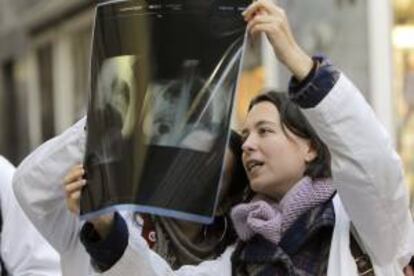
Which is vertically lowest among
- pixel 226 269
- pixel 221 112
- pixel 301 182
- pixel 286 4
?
pixel 286 4

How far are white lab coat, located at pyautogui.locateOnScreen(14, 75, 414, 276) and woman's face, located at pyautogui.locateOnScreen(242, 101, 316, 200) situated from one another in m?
0.15

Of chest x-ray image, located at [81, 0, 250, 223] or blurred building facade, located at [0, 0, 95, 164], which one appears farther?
blurred building facade, located at [0, 0, 95, 164]

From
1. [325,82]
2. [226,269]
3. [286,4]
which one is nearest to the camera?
[325,82]

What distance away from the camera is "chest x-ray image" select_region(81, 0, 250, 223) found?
2732 mm

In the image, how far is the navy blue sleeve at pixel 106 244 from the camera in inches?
109

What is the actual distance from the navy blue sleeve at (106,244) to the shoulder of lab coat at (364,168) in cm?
57

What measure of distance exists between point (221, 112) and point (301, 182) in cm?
32

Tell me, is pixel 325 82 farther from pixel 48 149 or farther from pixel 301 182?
pixel 48 149

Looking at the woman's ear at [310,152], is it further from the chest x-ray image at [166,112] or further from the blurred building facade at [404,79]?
the blurred building facade at [404,79]

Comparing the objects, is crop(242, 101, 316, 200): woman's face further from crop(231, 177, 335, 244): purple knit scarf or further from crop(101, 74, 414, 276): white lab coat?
crop(101, 74, 414, 276): white lab coat

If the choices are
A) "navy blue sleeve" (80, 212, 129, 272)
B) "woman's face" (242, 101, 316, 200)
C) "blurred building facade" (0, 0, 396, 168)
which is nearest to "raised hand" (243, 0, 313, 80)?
"woman's face" (242, 101, 316, 200)

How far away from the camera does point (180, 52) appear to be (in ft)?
9.12

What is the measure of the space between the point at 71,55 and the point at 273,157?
12.6m

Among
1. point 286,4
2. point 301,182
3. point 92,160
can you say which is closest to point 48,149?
point 92,160
